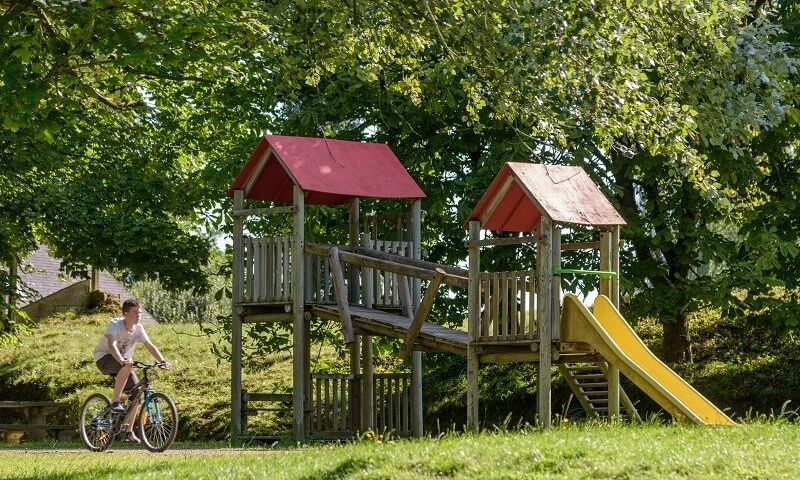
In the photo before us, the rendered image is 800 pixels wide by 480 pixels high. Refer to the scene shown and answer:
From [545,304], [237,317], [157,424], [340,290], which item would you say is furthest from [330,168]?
[157,424]

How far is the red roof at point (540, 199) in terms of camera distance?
573 inches

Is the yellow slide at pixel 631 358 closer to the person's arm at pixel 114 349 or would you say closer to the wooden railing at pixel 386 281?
the wooden railing at pixel 386 281

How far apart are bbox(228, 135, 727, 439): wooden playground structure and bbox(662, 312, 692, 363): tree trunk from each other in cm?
585

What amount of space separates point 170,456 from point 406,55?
24.1 ft

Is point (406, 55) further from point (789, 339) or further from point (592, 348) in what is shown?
point (789, 339)

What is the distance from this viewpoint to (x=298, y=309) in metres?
17.9

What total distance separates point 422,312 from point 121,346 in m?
3.76

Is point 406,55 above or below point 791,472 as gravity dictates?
above

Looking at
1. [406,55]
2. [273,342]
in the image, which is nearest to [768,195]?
[406,55]

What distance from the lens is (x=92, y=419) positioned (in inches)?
562

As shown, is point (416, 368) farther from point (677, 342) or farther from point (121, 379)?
point (677, 342)

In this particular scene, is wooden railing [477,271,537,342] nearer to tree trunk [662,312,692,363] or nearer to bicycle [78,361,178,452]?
bicycle [78,361,178,452]

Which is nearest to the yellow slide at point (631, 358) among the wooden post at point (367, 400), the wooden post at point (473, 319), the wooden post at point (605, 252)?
the wooden post at point (605, 252)

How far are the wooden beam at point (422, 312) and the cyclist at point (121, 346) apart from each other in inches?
132
